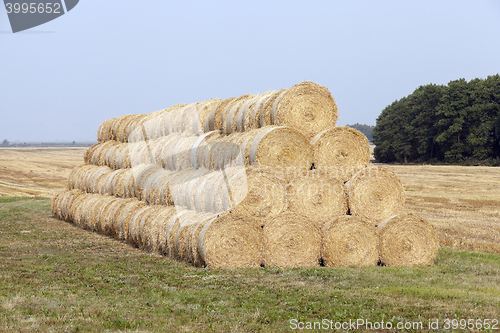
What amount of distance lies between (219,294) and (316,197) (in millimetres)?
3837

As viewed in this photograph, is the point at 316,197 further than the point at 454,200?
No

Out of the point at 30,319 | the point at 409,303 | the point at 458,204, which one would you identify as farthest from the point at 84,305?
the point at 458,204

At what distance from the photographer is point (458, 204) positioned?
80.6 ft

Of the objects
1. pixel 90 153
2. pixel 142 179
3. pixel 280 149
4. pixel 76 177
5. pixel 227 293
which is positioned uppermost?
pixel 90 153

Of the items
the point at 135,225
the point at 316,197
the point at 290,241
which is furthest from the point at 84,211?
the point at 316,197

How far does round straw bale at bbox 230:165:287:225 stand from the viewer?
11.4 meters

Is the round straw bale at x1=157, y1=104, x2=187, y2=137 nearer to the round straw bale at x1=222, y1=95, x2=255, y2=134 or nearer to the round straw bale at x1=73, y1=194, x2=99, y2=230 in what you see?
the round straw bale at x1=222, y1=95, x2=255, y2=134

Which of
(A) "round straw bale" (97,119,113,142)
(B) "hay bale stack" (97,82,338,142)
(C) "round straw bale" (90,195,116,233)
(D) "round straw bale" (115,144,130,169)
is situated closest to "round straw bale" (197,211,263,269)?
(B) "hay bale stack" (97,82,338,142)

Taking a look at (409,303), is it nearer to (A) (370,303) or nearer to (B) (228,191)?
(A) (370,303)

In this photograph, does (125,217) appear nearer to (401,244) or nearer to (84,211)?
(84,211)

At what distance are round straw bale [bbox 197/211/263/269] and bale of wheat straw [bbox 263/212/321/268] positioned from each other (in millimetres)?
238

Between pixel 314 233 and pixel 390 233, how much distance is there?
1.73 metres

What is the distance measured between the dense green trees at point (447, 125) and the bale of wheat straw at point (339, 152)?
46614 mm

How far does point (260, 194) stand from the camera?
11453 mm
